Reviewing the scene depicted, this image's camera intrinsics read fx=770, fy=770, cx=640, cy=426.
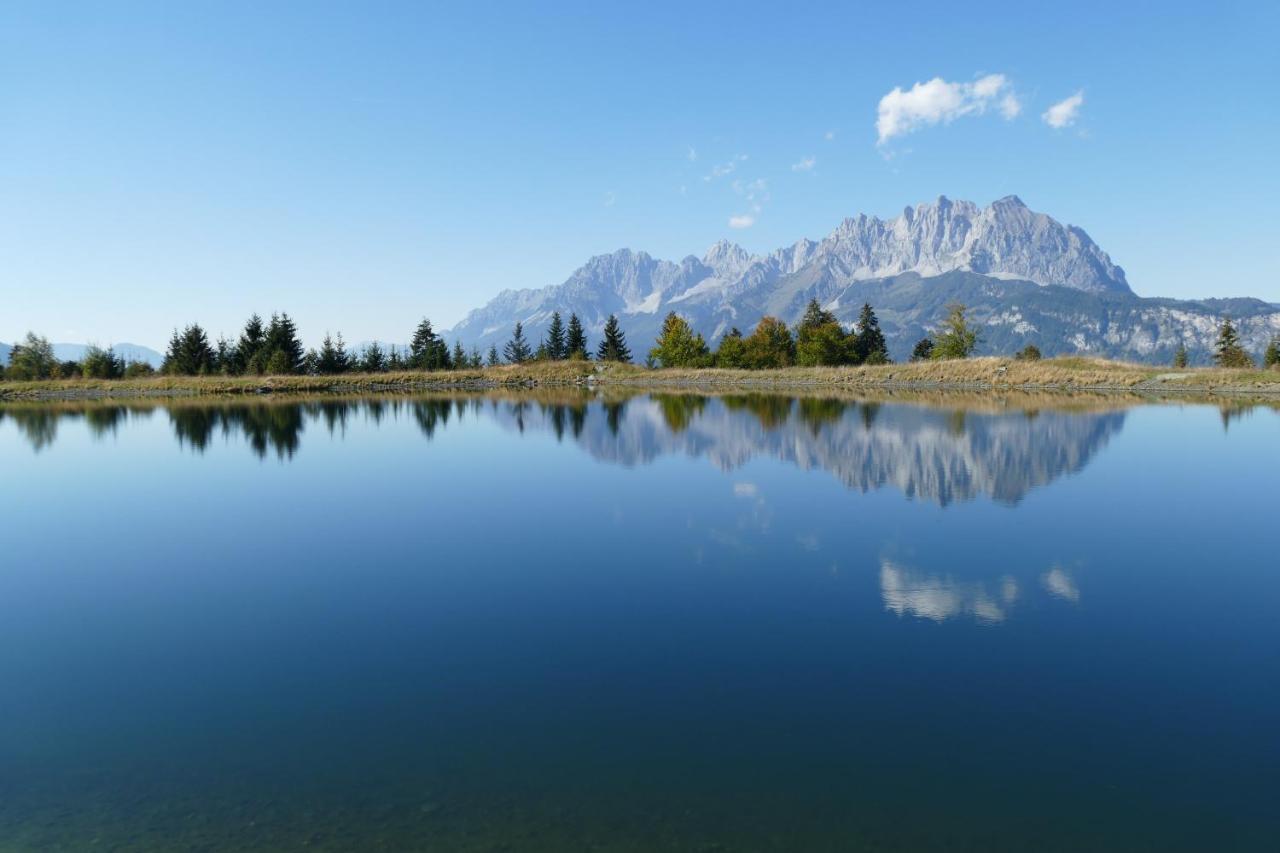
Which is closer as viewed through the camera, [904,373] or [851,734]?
[851,734]

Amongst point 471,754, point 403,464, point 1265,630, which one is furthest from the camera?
point 403,464

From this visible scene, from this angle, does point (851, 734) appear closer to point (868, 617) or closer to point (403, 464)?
point (868, 617)

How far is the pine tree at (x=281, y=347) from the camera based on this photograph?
4117 inches

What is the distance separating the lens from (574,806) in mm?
7414

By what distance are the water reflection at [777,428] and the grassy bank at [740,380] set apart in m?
19.9

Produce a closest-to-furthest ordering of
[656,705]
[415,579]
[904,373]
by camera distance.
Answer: [656,705] < [415,579] < [904,373]

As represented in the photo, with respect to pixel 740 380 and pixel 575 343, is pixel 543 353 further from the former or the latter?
pixel 740 380

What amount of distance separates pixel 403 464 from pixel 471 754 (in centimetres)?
2480

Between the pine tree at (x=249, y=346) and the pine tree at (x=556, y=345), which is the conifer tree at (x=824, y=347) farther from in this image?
the pine tree at (x=249, y=346)

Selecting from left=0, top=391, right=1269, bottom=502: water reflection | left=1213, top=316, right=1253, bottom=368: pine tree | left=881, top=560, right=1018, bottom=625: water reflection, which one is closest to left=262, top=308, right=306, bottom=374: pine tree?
left=0, top=391, right=1269, bottom=502: water reflection

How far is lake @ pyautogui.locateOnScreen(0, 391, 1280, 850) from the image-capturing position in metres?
7.34

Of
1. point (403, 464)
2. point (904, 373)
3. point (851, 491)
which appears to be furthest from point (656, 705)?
point (904, 373)

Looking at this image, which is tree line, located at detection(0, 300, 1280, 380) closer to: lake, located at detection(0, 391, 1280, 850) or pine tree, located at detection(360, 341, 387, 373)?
pine tree, located at detection(360, 341, 387, 373)

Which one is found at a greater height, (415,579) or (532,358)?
(532,358)
